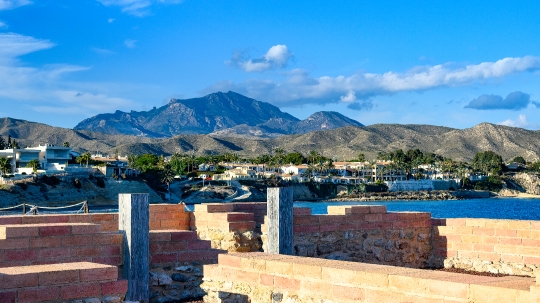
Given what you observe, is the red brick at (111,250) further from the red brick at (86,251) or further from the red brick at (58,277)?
the red brick at (58,277)

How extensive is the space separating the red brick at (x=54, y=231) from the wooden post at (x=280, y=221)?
2.98m

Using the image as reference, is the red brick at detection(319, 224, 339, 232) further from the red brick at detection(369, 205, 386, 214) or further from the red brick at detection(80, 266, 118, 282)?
the red brick at detection(80, 266, 118, 282)

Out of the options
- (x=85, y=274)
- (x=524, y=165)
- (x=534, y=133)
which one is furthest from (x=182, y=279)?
(x=534, y=133)

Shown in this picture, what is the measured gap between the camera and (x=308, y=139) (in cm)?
19700

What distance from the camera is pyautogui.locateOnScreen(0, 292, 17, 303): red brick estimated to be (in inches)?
234

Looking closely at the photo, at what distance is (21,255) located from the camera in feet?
27.3

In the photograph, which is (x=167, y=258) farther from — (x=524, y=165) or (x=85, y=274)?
(x=524, y=165)

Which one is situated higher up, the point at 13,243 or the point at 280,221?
the point at 280,221

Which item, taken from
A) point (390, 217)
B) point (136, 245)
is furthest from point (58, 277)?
point (390, 217)

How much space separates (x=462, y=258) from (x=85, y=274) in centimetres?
749

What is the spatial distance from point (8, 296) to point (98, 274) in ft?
2.70

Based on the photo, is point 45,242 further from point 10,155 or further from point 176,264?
point 10,155

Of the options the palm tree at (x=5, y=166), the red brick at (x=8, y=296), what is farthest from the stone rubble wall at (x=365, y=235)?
the palm tree at (x=5, y=166)

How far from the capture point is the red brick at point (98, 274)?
20.9 feet
